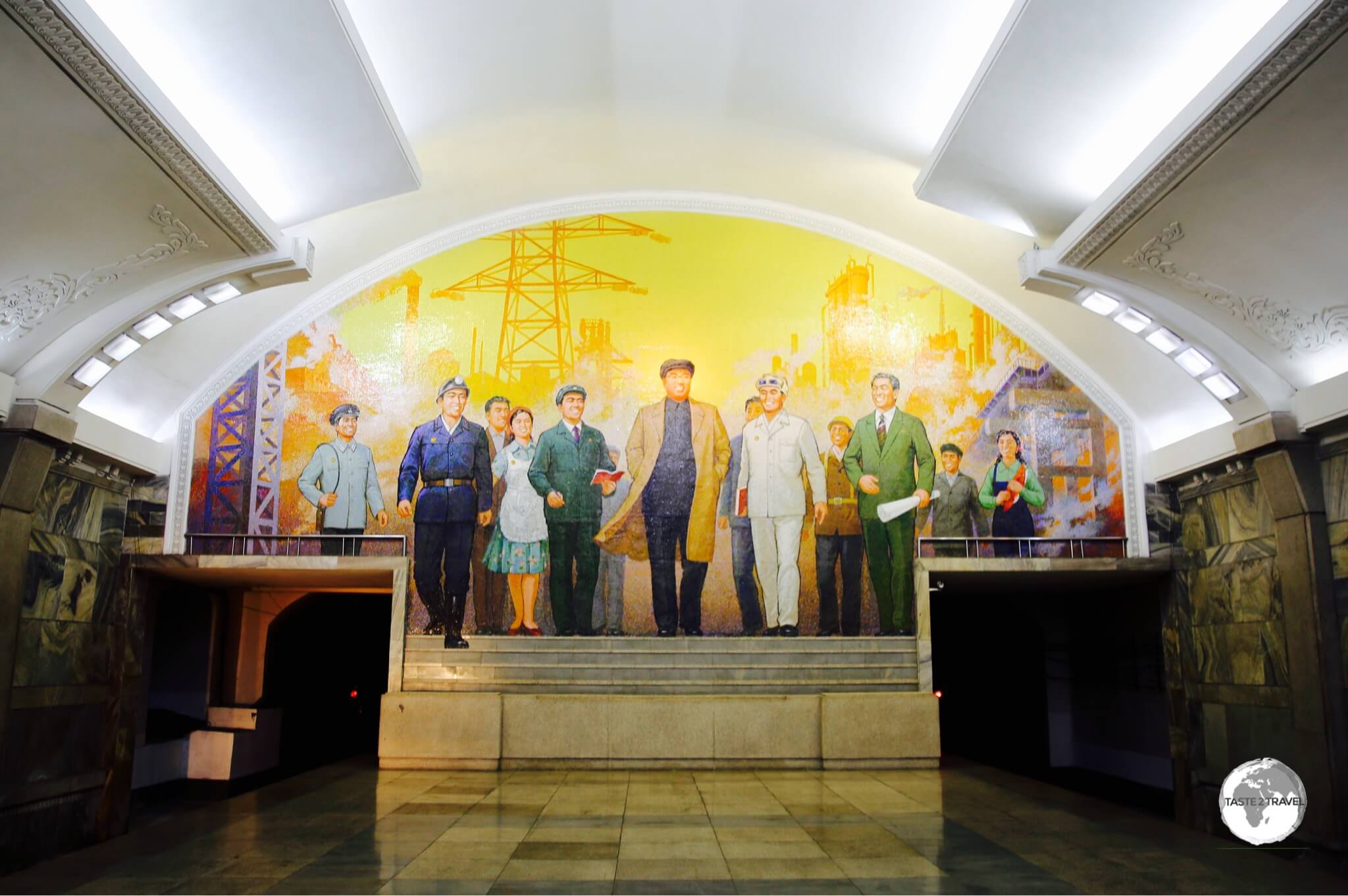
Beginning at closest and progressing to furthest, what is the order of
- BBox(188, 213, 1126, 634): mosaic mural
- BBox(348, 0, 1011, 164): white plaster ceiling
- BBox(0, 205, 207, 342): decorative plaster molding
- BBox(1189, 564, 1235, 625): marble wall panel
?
BBox(0, 205, 207, 342): decorative plaster molding → BBox(348, 0, 1011, 164): white plaster ceiling → BBox(1189, 564, 1235, 625): marble wall panel → BBox(188, 213, 1126, 634): mosaic mural

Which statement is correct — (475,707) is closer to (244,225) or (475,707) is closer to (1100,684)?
(244,225)

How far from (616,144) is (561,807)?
746cm

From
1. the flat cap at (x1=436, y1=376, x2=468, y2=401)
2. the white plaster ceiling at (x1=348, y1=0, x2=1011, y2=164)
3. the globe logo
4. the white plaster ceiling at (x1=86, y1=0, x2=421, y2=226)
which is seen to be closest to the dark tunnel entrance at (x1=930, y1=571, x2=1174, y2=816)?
the globe logo

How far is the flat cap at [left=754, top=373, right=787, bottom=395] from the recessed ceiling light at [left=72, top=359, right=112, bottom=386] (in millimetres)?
7058

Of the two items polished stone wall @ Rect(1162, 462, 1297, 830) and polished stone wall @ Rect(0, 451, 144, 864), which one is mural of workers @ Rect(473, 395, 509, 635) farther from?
polished stone wall @ Rect(1162, 462, 1297, 830)

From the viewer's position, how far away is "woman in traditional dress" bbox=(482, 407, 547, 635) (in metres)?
12.4

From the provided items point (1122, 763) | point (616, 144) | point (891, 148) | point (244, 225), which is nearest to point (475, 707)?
point (244, 225)

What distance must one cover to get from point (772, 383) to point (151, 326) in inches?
270

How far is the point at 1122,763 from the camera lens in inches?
538

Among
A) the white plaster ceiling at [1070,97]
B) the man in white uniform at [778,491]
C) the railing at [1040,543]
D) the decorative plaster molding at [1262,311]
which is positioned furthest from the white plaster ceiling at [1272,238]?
the man in white uniform at [778,491]

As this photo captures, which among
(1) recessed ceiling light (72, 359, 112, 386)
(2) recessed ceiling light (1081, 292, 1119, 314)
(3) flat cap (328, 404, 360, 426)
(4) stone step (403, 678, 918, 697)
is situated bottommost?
(4) stone step (403, 678, 918, 697)

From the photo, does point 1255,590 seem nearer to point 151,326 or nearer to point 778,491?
point 778,491

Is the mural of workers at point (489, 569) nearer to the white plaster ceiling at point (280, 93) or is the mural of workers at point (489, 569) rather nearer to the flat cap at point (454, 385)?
the flat cap at point (454, 385)

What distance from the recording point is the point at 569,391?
42.2 feet
